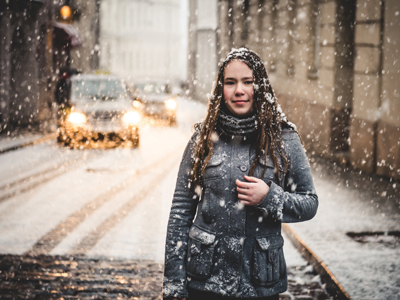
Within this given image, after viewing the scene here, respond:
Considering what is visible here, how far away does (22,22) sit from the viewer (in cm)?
2064

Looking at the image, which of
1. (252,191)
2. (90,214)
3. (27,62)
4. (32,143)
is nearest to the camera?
(252,191)

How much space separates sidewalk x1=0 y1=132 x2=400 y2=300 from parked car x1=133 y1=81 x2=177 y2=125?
13.5 m

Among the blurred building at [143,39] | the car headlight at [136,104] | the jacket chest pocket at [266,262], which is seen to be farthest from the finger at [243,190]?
the blurred building at [143,39]

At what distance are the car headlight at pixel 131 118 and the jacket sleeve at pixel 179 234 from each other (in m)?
12.5

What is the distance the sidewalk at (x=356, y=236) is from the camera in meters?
4.80

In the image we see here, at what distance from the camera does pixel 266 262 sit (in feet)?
7.91

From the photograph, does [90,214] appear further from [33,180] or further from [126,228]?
[33,180]

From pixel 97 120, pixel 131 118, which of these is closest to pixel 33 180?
pixel 97 120

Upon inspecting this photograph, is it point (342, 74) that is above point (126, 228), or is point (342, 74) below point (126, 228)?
above

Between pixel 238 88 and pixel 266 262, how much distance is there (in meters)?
0.77

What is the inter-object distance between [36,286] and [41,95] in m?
A: 18.1

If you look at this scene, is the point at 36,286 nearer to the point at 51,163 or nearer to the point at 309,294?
the point at 309,294

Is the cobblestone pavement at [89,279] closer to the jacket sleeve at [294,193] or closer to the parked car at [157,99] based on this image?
the jacket sleeve at [294,193]

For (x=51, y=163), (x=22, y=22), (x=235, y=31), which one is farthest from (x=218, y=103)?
(x=235, y=31)
